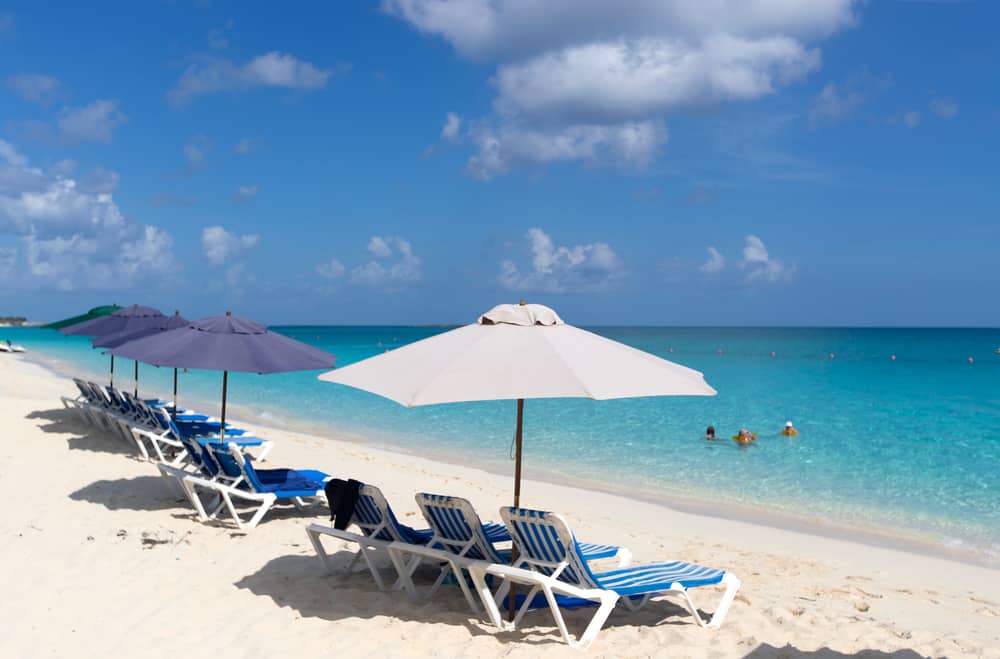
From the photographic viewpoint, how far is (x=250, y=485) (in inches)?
279

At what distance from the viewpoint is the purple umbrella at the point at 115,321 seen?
11.6 m

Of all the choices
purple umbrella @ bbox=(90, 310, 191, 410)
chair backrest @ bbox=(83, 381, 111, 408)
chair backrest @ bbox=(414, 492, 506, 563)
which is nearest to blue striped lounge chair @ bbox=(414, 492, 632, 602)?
Result: chair backrest @ bbox=(414, 492, 506, 563)

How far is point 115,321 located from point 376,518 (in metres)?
8.19

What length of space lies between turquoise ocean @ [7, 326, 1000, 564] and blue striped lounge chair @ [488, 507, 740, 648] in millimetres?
5557

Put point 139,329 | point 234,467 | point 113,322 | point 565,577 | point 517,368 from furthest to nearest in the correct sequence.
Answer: point 113,322, point 139,329, point 234,467, point 565,577, point 517,368

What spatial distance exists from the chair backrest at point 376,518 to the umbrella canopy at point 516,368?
921 millimetres

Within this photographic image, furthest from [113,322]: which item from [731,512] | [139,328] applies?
[731,512]

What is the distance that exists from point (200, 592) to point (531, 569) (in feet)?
7.61

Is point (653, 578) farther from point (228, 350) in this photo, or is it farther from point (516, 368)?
point (228, 350)

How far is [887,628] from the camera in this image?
4.87 m

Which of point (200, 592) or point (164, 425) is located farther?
point (164, 425)

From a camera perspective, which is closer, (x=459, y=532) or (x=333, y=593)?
(x=459, y=532)

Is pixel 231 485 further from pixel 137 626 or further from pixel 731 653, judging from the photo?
pixel 731 653


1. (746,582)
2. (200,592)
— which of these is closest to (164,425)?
(200,592)
